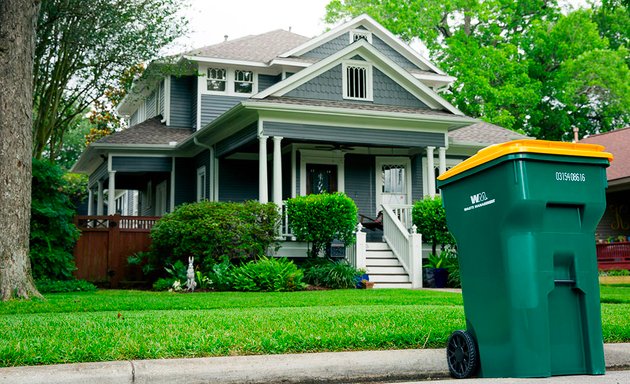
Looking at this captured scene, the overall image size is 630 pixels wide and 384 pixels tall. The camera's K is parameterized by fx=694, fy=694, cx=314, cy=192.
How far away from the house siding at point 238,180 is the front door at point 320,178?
1647 mm

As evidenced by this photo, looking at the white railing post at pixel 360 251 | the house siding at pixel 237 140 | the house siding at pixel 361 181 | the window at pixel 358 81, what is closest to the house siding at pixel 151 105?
the house siding at pixel 237 140

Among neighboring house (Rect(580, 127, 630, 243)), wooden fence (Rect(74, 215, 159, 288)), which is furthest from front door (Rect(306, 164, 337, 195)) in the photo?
neighboring house (Rect(580, 127, 630, 243))

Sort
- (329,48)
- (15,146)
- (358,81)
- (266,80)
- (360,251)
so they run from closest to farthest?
(15,146)
(360,251)
(358,81)
(266,80)
(329,48)

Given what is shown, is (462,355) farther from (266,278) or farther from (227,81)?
(227,81)

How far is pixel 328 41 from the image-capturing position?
21.9 metres

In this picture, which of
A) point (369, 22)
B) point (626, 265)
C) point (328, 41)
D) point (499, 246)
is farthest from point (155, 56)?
point (499, 246)

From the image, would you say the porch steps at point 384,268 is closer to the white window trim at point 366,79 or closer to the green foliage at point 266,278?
the green foliage at point 266,278

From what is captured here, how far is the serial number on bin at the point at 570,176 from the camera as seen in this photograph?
4508mm

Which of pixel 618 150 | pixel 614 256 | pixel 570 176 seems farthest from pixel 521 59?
pixel 570 176

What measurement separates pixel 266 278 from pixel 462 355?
8867 mm

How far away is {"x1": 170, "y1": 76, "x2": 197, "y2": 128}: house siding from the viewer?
22.3 meters

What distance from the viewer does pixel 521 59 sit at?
35750 mm

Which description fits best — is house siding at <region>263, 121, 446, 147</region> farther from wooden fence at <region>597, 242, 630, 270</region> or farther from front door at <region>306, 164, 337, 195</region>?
wooden fence at <region>597, 242, 630, 270</region>

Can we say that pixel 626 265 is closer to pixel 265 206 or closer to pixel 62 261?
pixel 265 206
